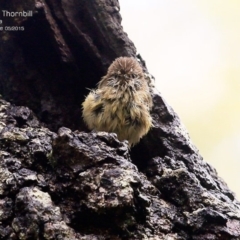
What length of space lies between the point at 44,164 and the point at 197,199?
123 cm

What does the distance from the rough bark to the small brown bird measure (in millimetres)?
326

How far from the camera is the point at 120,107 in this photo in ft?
13.1

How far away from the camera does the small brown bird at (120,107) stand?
4.00 meters

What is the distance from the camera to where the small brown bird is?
4000 millimetres

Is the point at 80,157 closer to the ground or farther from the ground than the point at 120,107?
closer to the ground

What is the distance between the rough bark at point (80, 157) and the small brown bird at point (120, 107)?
0.33 meters

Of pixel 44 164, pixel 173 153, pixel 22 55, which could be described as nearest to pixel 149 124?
pixel 173 153

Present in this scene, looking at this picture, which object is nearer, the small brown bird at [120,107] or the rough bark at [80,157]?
the rough bark at [80,157]

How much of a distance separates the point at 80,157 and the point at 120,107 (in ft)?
4.21

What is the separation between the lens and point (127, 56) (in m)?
4.68

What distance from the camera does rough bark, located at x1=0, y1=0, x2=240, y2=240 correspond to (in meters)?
2.57

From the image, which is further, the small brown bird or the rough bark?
the small brown bird

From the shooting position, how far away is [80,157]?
2814 millimetres

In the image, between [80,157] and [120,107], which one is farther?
[120,107]
